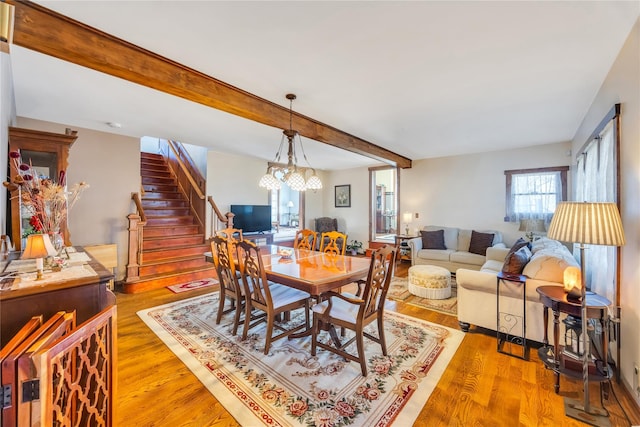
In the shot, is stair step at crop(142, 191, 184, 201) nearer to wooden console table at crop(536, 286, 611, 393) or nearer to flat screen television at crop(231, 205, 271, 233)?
flat screen television at crop(231, 205, 271, 233)

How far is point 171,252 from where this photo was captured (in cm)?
506

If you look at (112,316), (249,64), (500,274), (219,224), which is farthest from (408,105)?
(219,224)

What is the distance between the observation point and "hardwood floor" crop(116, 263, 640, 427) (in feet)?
5.62

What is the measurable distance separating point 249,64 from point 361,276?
209 cm

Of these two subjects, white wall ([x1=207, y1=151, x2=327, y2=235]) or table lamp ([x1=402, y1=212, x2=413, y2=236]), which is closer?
white wall ([x1=207, y1=151, x2=327, y2=235])

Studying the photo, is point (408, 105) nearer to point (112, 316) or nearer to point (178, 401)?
point (112, 316)

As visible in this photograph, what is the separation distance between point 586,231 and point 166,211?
6.64m

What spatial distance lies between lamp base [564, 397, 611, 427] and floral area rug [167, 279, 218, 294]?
442 cm

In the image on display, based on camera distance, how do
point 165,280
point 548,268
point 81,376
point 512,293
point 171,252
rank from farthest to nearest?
point 171,252, point 165,280, point 512,293, point 548,268, point 81,376

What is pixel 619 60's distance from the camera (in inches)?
84.4

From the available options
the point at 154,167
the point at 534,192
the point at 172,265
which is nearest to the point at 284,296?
the point at 172,265

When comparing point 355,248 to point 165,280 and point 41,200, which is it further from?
point 41,200

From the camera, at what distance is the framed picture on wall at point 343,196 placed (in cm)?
797

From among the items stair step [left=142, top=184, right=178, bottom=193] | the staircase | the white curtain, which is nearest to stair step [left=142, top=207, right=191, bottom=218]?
the staircase
